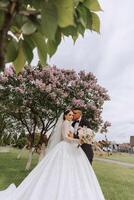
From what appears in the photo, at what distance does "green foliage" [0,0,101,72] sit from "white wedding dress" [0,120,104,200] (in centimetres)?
853

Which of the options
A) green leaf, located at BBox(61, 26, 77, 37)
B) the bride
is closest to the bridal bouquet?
the bride

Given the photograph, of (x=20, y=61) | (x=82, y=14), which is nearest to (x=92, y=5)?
(x=82, y=14)

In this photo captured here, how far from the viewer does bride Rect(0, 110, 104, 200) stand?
979 centimetres

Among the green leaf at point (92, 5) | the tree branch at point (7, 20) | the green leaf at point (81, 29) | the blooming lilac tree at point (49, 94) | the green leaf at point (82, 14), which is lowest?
the tree branch at point (7, 20)

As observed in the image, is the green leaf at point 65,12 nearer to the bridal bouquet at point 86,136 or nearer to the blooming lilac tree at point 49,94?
the bridal bouquet at point 86,136

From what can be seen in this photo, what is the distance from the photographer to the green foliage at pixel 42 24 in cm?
100

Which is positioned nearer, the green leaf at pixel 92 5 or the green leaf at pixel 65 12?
the green leaf at pixel 65 12

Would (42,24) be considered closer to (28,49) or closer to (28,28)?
(28,28)

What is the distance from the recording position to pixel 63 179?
9.95 metres

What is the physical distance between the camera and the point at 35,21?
1083mm

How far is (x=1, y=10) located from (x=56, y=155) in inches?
375

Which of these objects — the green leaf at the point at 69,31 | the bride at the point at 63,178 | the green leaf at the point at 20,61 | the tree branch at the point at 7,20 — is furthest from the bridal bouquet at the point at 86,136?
the tree branch at the point at 7,20

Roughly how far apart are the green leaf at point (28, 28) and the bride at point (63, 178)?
8674mm

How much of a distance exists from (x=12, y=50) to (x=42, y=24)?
22 cm
